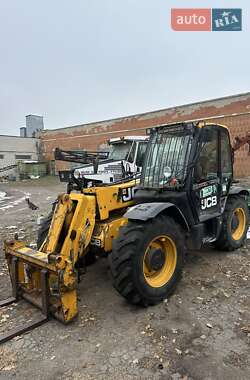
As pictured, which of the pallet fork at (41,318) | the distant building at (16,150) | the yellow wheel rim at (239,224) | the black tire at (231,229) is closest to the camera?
the pallet fork at (41,318)

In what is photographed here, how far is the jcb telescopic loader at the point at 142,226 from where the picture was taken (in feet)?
11.2

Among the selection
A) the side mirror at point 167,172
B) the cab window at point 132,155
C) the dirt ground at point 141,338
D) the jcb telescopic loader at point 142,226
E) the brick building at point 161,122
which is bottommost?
the dirt ground at point 141,338

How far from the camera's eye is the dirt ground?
2.70 meters

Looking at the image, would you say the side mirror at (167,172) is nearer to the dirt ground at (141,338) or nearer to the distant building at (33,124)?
the dirt ground at (141,338)

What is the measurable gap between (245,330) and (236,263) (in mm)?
1984

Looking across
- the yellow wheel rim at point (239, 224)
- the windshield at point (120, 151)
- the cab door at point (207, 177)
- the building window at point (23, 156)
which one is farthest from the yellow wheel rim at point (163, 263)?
the building window at point (23, 156)

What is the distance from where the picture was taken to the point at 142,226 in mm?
3586

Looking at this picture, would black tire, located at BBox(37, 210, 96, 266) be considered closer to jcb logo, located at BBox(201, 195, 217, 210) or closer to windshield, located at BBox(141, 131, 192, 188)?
windshield, located at BBox(141, 131, 192, 188)

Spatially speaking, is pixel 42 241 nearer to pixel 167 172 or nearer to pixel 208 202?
pixel 167 172

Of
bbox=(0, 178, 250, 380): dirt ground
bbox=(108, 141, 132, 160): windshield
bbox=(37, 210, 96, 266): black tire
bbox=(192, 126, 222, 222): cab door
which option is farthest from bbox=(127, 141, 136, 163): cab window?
bbox=(0, 178, 250, 380): dirt ground

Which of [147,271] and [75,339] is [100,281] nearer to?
[147,271]

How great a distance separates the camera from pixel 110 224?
4055mm

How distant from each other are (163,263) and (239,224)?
2631 mm

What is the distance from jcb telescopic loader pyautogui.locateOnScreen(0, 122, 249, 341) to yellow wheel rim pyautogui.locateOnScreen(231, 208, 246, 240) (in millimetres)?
584
